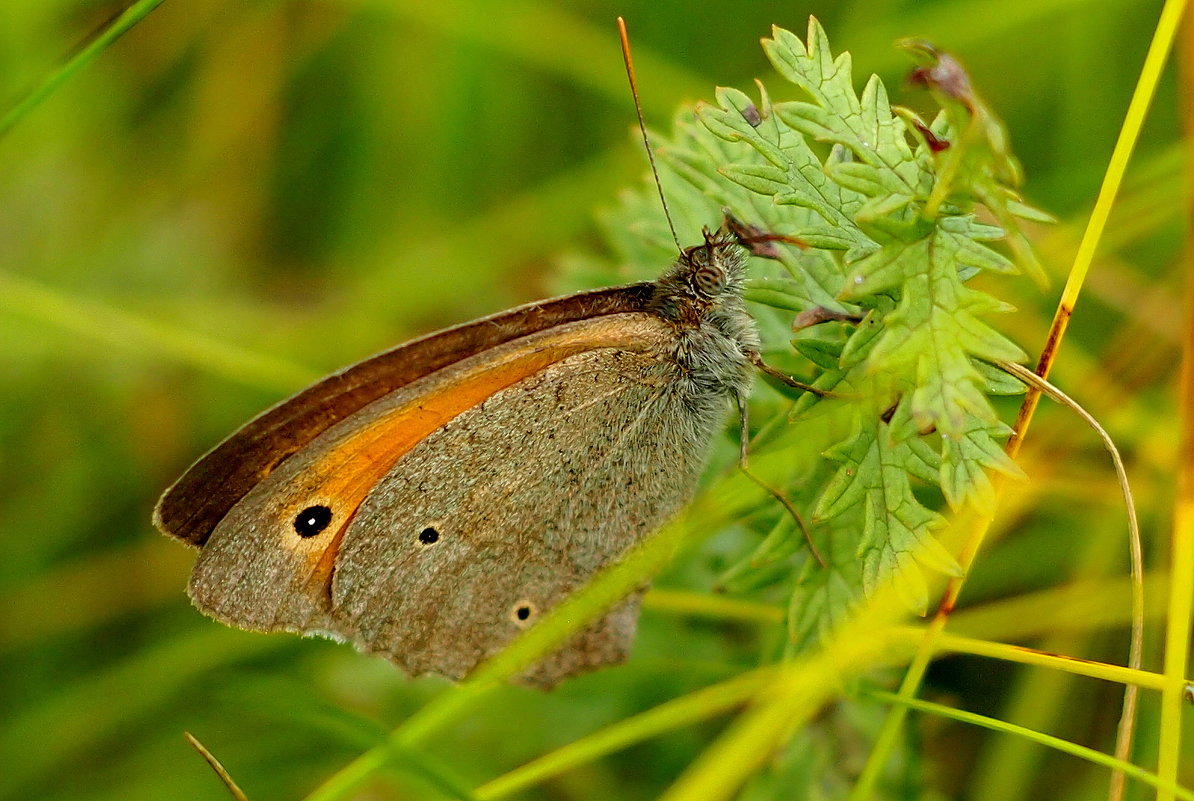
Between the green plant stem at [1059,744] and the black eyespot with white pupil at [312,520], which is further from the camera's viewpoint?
the black eyespot with white pupil at [312,520]

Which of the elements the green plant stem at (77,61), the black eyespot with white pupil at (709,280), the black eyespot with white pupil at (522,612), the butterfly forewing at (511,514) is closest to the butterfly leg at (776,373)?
the black eyespot with white pupil at (709,280)

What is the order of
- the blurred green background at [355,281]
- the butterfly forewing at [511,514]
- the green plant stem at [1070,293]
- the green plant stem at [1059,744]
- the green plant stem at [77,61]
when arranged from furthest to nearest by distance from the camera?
the blurred green background at [355,281] → the butterfly forewing at [511,514] → the green plant stem at [77,61] → the green plant stem at [1070,293] → the green plant stem at [1059,744]

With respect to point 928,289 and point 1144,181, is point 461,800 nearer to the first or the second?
point 928,289

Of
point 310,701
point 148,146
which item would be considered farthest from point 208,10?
point 310,701

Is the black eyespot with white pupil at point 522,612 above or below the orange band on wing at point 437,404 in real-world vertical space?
below

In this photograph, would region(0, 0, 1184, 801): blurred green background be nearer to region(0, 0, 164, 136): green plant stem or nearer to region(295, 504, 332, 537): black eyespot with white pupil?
region(295, 504, 332, 537): black eyespot with white pupil

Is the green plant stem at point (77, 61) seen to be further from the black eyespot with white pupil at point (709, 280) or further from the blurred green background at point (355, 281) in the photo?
the black eyespot with white pupil at point (709, 280)
